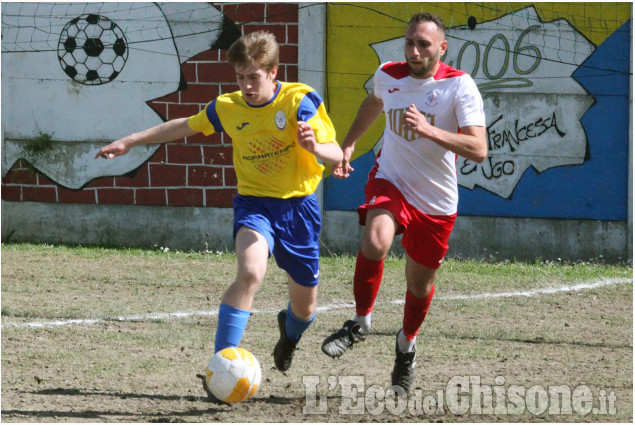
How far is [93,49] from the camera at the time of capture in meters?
11.2

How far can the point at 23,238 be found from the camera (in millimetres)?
11359

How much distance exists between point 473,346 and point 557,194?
14.1 ft

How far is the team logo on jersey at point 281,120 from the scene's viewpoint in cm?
504

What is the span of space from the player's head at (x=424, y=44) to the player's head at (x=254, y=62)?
77 cm

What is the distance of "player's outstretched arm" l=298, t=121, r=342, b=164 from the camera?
184 inches

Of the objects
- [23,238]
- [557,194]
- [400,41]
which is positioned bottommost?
[23,238]

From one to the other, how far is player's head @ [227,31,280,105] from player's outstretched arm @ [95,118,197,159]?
46 centimetres

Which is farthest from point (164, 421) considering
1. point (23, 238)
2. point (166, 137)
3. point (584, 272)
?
point (23, 238)

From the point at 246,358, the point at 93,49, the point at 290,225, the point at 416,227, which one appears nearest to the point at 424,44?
the point at 416,227

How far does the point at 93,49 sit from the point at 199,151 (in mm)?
1849

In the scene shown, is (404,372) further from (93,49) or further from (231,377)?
(93,49)

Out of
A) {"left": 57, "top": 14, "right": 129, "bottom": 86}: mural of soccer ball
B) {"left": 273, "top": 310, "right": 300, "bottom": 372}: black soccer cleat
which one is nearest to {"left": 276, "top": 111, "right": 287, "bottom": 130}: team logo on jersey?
{"left": 273, "top": 310, "right": 300, "bottom": 372}: black soccer cleat

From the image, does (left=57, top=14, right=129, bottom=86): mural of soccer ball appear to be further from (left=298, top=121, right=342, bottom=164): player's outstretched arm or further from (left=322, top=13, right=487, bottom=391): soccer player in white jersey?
(left=298, top=121, right=342, bottom=164): player's outstretched arm

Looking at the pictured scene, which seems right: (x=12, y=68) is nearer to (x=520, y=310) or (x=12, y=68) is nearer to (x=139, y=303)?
(x=139, y=303)
